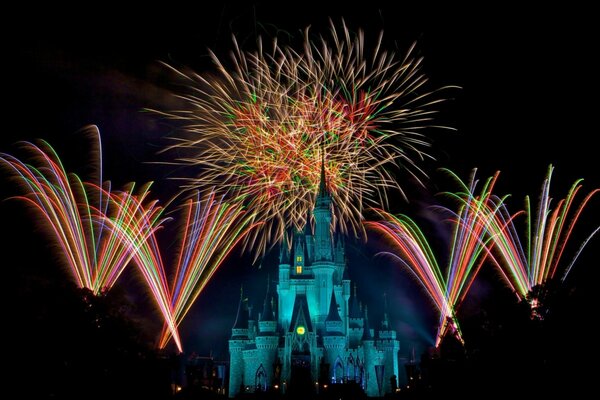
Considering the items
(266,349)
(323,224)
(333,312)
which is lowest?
(266,349)

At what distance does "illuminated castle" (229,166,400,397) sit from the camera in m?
94.6

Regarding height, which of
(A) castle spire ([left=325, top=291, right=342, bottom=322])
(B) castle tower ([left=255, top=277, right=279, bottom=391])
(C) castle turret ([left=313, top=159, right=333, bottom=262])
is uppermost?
(C) castle turret ([left=313, top=159, right=333, bottom=262])

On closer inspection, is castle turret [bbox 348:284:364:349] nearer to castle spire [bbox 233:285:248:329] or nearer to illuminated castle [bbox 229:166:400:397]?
illuminated castle [bbox 229:166:400:397]

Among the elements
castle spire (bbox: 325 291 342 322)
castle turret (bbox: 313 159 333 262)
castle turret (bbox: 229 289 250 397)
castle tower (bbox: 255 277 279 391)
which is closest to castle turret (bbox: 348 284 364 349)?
castle spire (bbox: 325 291 342 322)

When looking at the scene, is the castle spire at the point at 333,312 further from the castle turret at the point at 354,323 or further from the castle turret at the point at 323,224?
the castle turret at the point at 323,224

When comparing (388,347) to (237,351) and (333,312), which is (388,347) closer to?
(333,312)

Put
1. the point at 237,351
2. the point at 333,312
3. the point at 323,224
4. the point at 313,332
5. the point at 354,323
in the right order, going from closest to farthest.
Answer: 1. the point at 313,332
2. the point at 333,312
3. the point at 237,351
4. the point at 354,323
5. the point at 323,224

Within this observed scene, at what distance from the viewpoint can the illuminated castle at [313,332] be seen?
310ft

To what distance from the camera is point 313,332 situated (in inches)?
3745

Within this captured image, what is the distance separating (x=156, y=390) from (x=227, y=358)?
251 ft

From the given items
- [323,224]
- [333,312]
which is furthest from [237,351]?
[323,224]

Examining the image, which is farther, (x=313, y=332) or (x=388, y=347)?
(x=388, y=347)

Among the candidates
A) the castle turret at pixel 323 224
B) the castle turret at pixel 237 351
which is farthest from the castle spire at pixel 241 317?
the castle turret at pixel 323 224

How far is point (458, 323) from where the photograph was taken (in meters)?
56.3
